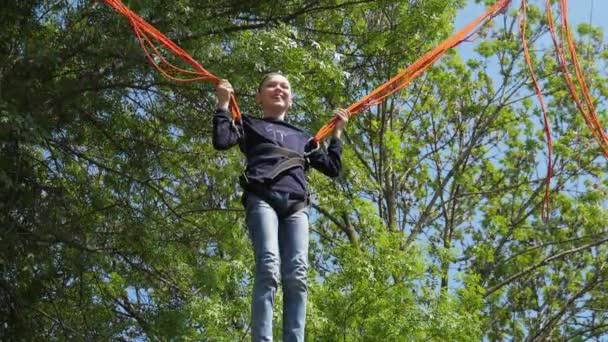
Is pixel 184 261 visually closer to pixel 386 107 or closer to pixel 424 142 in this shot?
pixel 386 107

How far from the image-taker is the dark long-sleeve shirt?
4613 millimetres

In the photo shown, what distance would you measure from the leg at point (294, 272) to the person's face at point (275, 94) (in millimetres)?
620

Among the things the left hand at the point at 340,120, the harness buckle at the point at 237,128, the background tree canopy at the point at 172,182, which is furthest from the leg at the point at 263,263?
the background tree canopy at the point at 172,182

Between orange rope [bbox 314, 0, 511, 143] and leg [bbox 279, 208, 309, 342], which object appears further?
orange rope [bbox 314, 0, 511, 143]

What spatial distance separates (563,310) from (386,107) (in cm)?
413

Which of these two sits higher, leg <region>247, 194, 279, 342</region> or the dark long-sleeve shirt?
the dark long-sleeve shirt

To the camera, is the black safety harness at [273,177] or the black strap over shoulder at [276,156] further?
the black strap over shoulder at [276,156]

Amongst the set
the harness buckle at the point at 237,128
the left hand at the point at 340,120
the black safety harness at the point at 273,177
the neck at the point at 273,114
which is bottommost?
the black safety harness at the point at 273,177

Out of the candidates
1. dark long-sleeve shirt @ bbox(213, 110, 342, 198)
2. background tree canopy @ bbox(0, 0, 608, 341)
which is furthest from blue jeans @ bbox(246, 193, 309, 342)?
background tree canopy @ bbox(0, 0, 608, 341)

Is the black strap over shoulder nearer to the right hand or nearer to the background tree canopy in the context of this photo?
the right hand

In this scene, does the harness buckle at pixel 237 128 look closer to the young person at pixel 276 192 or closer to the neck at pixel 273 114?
the young person at pixel 276 192

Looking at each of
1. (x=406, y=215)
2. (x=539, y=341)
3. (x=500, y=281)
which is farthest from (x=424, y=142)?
(x=539, y=341)

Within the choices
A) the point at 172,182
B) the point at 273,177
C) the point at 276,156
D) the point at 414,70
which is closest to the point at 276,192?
the point at 273,177

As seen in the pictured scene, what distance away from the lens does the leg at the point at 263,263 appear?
4.17 metres
